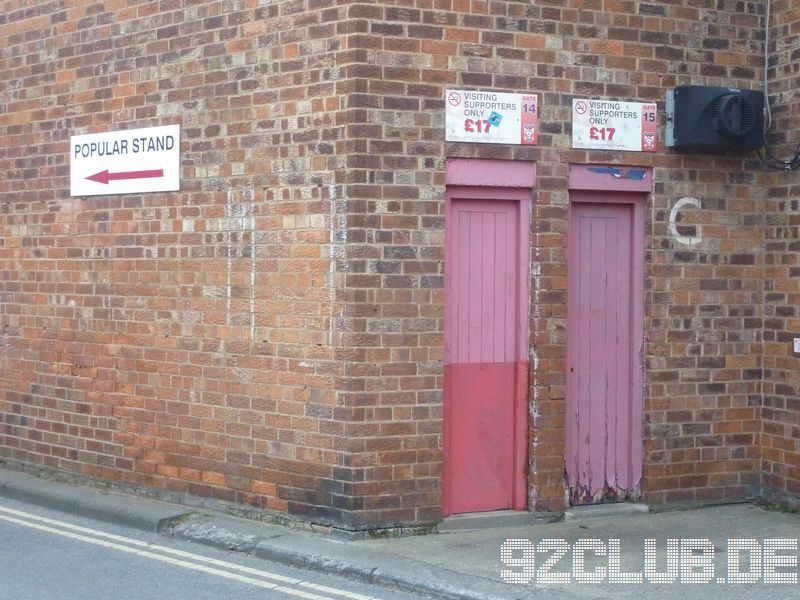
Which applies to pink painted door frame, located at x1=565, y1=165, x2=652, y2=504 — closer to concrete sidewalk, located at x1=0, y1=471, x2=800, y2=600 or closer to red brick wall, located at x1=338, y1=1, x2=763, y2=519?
red brick wall, located at x1=338, y1=1, x2=763, y2=519

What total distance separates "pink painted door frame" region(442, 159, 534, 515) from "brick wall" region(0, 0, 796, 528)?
13 cm

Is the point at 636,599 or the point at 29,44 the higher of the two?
the point at 29,44

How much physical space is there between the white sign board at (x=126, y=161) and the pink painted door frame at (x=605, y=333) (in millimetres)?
3518

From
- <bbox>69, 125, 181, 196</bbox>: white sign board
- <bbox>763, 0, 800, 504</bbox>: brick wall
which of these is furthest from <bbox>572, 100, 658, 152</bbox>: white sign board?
<bbox>69, 125, 181, 196</bbox>: white sign board

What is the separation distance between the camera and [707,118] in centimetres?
1004

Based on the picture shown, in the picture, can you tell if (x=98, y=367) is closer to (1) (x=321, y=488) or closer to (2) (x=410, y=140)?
(1) (x=321, y=488)

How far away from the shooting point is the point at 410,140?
9.23 m

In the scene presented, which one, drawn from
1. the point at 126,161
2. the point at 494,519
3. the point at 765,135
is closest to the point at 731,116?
the point at 765,135

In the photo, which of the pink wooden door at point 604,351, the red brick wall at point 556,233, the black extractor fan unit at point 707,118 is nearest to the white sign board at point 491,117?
the red brick wall at point 556,233

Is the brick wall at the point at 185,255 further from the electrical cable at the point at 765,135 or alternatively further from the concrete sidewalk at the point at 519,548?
the electrical cable at the point at 765,135

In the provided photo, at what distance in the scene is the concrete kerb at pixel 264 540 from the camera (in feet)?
26.0

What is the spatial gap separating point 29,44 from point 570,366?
6.29 m

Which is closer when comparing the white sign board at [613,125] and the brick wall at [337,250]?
the brick wall at [337,250]

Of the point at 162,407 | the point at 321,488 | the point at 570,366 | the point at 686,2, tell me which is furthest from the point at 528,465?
the point at 686,2
